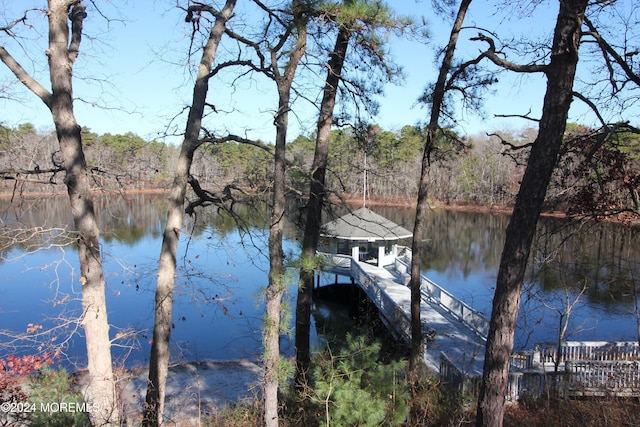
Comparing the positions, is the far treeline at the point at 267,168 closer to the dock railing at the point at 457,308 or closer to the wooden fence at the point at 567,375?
the wooden fence at the point at 567,375

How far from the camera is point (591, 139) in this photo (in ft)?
21.0

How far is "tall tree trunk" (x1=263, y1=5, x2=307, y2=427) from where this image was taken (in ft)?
15.6

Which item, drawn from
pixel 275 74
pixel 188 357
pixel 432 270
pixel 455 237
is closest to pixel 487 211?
pixel 455 237

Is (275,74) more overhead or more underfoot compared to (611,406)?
more overhead

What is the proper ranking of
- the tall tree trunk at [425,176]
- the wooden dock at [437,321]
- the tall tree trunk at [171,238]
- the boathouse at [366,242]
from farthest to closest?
1. the boathouse at [366,242]
2. the wooden dock at [437,321]
3. the tall tree trunk at [425,176]
4. the tall tree trunk at [171,238]

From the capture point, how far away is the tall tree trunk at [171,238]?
5781 millimetres

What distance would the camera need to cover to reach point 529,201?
15.1 ft

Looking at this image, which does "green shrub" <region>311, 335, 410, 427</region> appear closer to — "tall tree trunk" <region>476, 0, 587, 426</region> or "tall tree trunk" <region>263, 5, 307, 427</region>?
"tall tree trunk" <region>263, 5, 307, 427</region>

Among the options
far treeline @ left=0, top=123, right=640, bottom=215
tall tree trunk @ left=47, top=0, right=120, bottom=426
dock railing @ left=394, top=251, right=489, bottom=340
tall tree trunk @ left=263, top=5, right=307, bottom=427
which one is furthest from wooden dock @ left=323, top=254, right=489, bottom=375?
tall tree trunk @ left=47, top=0, right=120, bottom=426

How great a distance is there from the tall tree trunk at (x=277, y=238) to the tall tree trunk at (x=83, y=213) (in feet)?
5.51

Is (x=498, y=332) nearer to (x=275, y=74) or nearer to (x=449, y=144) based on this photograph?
(x=275, y=74)

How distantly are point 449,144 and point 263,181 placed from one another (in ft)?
12.9

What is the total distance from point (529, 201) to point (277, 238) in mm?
2636

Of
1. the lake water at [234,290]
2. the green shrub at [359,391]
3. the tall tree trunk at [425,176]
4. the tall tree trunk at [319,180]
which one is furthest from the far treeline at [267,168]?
the green shrub at [359,391]
